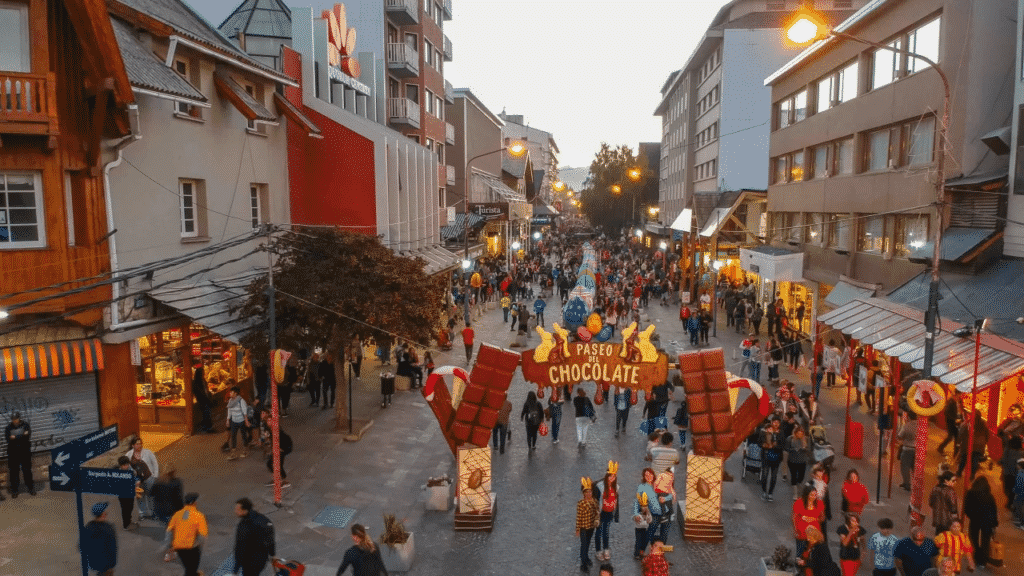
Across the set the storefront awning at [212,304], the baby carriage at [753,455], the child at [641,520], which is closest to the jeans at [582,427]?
the baby carriage at [753,455]

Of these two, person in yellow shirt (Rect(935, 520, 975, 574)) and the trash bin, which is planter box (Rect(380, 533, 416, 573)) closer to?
person in yellow shirt (Rect(935, 520, 975, 574))

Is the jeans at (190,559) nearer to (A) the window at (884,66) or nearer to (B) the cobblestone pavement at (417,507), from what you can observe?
(B) the cobblestone pavement at (417,507)

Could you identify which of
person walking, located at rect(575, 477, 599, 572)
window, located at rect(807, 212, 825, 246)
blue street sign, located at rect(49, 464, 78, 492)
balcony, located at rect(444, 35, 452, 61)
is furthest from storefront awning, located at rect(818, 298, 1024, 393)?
balcony, located at rect(444, 35, 452, 61)

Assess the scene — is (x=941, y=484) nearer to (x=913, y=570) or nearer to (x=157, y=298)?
(x=913, y=570)

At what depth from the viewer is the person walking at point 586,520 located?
10.8 m

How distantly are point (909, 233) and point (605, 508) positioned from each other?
14685mm

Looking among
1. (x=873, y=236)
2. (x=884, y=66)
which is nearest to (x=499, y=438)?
(x=873, y=236)

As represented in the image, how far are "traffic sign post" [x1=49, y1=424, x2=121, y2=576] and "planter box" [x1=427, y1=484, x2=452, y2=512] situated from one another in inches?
200

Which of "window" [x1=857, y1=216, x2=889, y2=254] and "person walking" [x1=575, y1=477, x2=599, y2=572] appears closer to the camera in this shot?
"person walking" [x1=575, y1=477, x2=599, y2=572]

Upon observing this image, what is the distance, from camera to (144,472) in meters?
12.4

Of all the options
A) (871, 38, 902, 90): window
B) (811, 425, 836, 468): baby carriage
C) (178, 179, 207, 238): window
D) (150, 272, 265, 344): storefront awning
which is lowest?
(811, 425, 836, 468): baby carriage

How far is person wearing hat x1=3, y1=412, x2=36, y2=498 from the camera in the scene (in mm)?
13086

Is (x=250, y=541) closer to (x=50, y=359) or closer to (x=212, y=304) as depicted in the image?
(x=50, y=359)

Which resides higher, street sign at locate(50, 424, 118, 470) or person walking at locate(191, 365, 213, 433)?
street sign at locate(50, 424, 118, 470)
